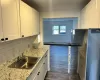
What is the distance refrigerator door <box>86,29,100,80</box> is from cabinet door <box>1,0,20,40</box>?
135 cm

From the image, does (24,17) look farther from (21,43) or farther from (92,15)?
(92,15)

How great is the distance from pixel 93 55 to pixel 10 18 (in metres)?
1.70

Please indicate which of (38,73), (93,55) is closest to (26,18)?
(38,73)

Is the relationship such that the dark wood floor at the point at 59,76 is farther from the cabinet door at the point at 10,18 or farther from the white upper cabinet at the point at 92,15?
the cabinet door at the point at 10,18

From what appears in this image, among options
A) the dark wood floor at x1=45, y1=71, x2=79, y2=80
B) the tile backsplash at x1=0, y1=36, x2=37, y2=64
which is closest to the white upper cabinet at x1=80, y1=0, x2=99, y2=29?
the tile backsplash at x1=0, y1=36, x2=37, y2=64

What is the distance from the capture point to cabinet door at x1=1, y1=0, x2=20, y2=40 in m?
1.40

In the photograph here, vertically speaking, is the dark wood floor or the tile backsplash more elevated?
the tile backsplash

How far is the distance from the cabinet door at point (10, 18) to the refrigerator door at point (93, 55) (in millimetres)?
1353

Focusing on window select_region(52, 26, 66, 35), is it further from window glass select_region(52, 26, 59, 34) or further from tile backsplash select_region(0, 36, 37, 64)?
tile backsplash select_region(0, 36, 37, 64)

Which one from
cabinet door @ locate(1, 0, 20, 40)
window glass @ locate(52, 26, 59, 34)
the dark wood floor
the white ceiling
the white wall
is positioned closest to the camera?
cabinet door @ locate(1, 0, 20, 40)

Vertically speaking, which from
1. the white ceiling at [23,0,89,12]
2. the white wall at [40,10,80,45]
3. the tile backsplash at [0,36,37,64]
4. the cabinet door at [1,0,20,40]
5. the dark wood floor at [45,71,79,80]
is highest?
the white ceiling at [23,0,89,12]

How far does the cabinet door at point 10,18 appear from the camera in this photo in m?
1.40

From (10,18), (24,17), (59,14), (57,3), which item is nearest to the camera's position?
(10,18)

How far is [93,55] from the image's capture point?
2174mm
